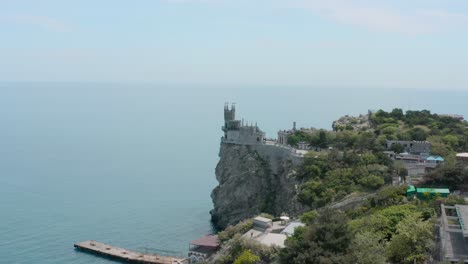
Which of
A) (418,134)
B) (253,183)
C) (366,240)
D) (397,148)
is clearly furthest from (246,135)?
(366,240)

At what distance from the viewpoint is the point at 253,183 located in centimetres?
5366

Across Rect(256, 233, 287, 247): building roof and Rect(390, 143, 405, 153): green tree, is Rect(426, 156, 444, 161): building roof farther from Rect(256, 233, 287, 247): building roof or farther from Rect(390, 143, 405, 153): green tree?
Rect(256, 233, 287, 247): building roof

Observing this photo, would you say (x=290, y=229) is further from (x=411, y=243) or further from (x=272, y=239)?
(x=411, y=243)

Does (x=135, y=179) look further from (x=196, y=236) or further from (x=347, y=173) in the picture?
(x=347, y=173)

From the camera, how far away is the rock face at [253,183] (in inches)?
2030

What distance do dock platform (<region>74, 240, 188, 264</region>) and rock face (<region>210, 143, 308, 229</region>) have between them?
373 inches

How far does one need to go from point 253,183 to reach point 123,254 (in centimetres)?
1408

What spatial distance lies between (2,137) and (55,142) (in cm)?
1613

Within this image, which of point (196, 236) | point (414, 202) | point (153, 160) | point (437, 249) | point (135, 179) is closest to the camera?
point (437, 249)

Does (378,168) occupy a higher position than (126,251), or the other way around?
(378,168)

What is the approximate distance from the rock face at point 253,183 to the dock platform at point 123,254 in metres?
9.47

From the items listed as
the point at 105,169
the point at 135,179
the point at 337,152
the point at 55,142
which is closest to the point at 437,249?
the point at 337,152

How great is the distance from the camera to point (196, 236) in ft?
168

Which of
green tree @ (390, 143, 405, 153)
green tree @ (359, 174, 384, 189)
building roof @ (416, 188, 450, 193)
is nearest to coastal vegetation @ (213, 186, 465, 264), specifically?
building roof @ (416, 188, 450, 193)
